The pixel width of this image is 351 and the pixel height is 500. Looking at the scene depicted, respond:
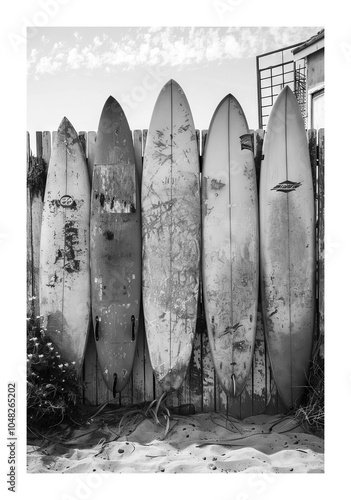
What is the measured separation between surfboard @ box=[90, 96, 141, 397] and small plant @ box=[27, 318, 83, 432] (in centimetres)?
24

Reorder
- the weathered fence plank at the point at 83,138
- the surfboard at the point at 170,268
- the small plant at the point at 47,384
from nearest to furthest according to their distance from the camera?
the small plant at the point at 47,384 → the surfboard at the point at 170,268 → the weathered fence plank at the point at 83,138

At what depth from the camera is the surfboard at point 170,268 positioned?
2.97m

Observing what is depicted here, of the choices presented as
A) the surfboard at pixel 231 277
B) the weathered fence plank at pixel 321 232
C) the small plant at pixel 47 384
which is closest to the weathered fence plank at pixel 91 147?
the surfboard at pixel 231 277

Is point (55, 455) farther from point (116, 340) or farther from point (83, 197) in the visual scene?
point (83, 197)

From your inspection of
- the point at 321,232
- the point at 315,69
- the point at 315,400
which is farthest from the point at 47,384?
the point at 315,69

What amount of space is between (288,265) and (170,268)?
0.79m

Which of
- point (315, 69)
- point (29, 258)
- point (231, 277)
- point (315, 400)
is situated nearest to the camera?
point (315, 400)

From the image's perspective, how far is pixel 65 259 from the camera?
303cm

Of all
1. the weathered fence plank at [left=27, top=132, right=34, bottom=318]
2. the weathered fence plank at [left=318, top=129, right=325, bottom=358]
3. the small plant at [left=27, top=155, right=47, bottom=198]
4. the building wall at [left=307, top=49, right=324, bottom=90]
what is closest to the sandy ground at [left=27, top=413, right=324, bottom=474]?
the weathered fence plank at [left=318, top=129, right=325, bottom=358]

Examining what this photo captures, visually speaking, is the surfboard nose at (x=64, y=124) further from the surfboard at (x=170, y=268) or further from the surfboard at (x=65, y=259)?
the surfboard at (x=170, y=268)

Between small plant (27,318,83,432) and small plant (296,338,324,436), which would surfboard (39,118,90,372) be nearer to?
small plant (27,318,83,432)

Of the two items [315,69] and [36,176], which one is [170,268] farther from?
[315,69]

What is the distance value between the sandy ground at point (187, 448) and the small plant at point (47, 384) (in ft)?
0.47

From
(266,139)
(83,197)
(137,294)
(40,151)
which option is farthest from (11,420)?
(266,139)
